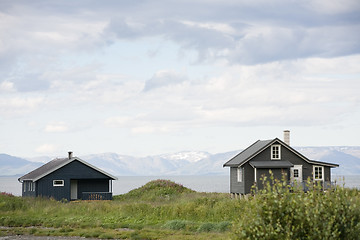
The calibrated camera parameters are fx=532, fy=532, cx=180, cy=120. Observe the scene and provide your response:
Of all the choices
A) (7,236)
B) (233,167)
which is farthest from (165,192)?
(7,236)

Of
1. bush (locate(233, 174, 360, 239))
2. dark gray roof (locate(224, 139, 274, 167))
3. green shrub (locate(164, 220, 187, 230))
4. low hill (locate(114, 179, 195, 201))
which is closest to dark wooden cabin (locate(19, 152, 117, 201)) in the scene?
low hill (locate(114, 179, 195, 201))

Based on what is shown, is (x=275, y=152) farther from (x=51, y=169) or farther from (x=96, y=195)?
(x=51, y=169)

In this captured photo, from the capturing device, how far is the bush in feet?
38.6

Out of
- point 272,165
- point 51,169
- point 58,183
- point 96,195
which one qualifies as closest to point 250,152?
point 272,165

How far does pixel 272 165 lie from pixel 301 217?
33963mm

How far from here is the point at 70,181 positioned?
163ft

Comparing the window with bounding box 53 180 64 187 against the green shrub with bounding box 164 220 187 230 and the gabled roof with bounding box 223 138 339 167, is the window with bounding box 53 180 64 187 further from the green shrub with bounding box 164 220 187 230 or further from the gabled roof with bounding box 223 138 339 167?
the green shrub with bounding box 164 220 187 230

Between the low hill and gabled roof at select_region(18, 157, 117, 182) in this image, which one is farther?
the low hill

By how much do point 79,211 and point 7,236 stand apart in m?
8.13

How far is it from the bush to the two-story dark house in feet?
108

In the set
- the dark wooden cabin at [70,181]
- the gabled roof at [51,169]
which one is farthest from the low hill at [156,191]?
the gabled roof at [51,169]

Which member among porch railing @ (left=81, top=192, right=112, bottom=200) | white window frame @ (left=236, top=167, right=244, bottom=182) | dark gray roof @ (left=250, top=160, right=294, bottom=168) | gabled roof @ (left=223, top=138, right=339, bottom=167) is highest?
gabled roof @ (left=223, top=138, right=339, bottom=167)

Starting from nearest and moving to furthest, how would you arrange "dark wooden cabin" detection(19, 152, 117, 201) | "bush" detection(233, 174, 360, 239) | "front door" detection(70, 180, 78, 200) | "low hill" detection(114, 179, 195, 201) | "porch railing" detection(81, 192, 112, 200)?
"bush" detection(233, 174, 360, 239)
"dark wooden cabin" detection(19, 152, 117, 201)
"porch railing" detection(81, 192, 112, 200)
"front door" detection(70, 180, 78, 200)
"low hill" detection(114, 179, 195, 201)

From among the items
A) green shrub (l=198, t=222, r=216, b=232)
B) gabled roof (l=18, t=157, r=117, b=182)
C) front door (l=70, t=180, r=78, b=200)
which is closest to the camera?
green shrub (l=198, t=222, r=216, b=232)
